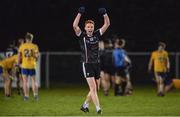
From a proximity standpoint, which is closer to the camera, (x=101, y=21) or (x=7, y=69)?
(x=7, y=69)

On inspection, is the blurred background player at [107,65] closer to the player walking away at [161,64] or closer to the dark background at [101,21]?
the player walking away at [161,64]

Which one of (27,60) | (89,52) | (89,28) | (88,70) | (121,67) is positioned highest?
(89,28)

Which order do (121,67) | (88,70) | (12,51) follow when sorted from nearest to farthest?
(88,70) < (12,51) < (121,67)

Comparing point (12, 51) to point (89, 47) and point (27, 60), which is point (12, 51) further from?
point (89, 47)

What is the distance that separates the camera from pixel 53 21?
4194 centimetres

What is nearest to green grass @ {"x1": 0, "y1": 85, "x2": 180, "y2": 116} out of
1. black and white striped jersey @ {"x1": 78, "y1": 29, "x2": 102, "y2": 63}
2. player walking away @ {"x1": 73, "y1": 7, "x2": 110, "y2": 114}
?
player walking away @ {"x1": 73, "y1": 7, "x2": 110, "y2": 114}

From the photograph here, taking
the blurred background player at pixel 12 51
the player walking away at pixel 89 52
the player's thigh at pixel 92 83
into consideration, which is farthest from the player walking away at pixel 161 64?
the player's thigh at pixel 92 83

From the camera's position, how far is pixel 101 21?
41812 mm

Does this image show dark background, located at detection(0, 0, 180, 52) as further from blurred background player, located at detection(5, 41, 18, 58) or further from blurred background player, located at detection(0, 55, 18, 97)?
blurred background player, located at detection(0, 55, 18, 97)

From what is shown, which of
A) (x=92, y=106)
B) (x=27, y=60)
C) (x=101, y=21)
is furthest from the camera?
(x=101, y=21)

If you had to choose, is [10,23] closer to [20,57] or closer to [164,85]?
[164,85]

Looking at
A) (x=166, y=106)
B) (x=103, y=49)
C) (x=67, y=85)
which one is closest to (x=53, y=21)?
(x=67, y=85)

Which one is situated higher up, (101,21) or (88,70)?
(101,21)

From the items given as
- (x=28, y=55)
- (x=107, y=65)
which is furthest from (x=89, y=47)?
(x=107, y=65)
